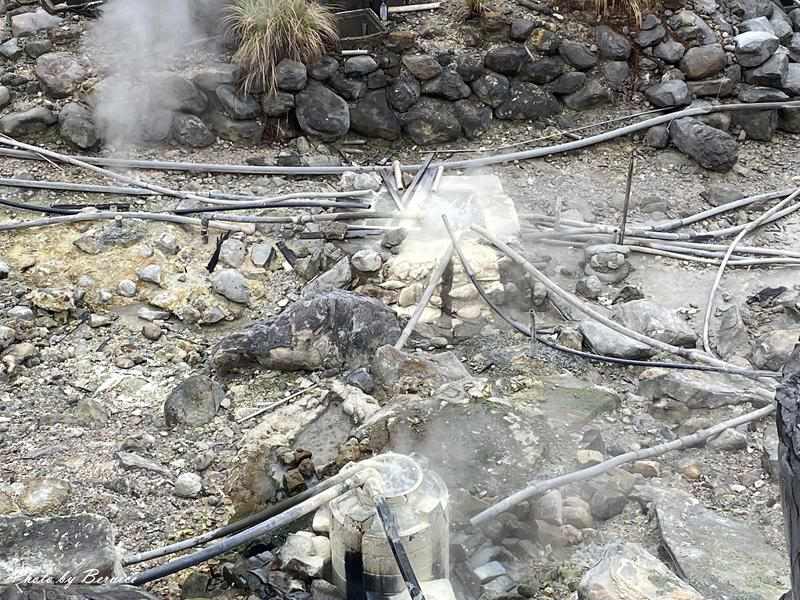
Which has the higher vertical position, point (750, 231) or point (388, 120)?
point (388, 120)

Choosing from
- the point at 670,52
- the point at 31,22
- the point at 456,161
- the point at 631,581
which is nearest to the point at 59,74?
the point at 31,22

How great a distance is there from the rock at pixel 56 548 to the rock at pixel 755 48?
7.57m

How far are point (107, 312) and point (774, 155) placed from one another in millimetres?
6062

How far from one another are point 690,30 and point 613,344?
4554 millimetres

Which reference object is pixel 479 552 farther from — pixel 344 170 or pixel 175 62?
pixel 175 62

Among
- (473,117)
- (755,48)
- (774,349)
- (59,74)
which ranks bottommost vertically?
(774,349)

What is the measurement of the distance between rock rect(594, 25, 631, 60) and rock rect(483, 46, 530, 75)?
2.57 ft

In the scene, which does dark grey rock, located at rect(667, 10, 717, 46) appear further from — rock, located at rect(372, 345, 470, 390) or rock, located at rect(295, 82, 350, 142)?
rock, located at rect(372, 345, 470, 390)

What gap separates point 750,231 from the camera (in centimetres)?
752

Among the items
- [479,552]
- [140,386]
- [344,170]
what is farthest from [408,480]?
[344,170]

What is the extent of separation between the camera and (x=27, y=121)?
7992 millimetres

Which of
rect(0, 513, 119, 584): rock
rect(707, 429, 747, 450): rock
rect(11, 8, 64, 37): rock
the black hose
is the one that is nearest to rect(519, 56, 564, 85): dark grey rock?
the black hose

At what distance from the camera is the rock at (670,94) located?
8930mm

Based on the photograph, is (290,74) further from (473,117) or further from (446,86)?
(473,117)
